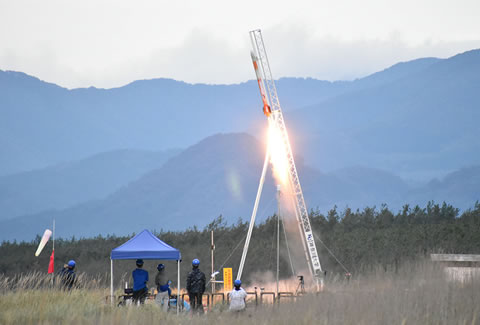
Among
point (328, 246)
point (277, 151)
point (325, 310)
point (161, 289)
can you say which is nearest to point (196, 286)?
point (161, 289)

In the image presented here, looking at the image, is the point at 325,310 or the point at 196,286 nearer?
the point at 325,310

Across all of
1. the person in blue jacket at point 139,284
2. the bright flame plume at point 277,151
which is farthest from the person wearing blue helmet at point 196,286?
the bright flame plume at point 277,151

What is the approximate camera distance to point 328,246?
1756 inches

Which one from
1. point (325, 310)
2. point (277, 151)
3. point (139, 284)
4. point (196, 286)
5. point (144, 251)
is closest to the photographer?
point (325, 310)

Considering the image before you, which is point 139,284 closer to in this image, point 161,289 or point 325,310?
point 161,289

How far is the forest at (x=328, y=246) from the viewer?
40.3 meters

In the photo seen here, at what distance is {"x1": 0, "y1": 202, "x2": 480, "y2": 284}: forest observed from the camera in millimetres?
40281

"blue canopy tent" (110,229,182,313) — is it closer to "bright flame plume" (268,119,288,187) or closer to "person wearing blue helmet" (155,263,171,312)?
"person wearing blue helmet" (155,263,171,312)

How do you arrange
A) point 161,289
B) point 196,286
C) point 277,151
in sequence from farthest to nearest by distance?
point 277,151 → point 196,286 → point 161,289

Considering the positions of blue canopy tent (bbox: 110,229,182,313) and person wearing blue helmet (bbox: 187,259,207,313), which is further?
→ blue canopy tent (bbox: 110,229,182,313)

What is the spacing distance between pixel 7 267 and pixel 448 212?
3624cm

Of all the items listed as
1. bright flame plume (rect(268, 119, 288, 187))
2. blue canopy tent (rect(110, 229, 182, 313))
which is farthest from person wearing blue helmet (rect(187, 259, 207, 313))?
bright flame plume (rect(268, 119, 288, 187))

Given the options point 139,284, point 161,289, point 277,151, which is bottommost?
point 161,289

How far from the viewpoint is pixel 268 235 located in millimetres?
52031
